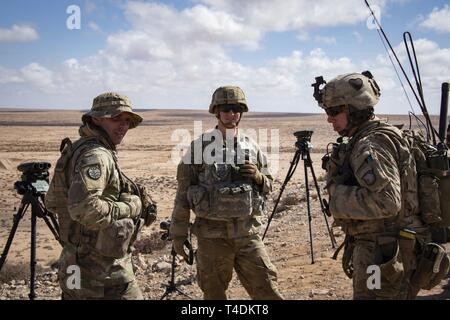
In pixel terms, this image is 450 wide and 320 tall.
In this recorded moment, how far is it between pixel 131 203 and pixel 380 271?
1750 millimetres

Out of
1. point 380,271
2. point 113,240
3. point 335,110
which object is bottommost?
point 380,271

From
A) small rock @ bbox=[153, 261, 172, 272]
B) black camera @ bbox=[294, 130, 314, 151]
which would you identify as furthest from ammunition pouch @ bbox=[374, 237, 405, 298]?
small rock @ bbox=[153, 261, 172, 272]

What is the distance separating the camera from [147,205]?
342 cm

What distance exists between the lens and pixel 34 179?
4.31 metres

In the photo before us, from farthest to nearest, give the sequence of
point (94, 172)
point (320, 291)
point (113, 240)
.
Answer: point (320, 291), point (113, 240), point (94, 172)

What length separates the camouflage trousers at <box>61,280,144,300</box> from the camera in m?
2.94

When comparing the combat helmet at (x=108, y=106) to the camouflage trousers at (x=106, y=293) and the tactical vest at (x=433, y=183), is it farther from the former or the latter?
the tactical vest at (x=433, y=183)

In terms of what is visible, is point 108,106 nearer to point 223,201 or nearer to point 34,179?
point 223,201

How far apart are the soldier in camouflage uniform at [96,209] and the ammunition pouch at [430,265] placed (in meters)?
1.94

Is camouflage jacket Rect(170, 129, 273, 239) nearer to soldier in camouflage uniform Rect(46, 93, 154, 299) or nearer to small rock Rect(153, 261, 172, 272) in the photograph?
soldier in camouflage uniform Rect(46, 93, 154, 299)

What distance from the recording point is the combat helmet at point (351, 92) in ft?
10.0

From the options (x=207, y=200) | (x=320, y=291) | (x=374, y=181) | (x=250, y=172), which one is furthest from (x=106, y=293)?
(x=320, y=291)

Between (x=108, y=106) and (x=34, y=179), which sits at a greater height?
(x=108, y=106)
